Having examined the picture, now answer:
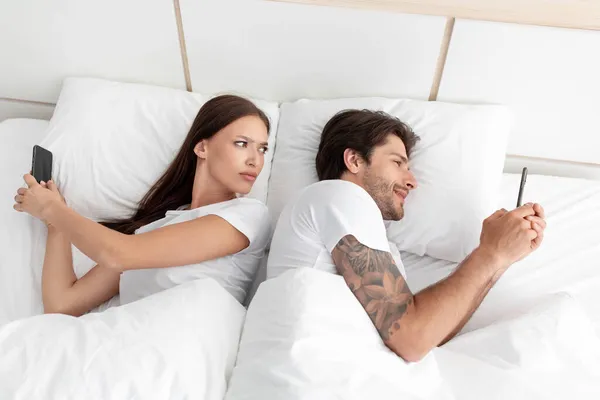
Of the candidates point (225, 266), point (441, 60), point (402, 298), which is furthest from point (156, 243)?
point (441, 60)

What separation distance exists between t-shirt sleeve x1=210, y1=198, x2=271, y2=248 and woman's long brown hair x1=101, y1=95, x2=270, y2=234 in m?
0.28

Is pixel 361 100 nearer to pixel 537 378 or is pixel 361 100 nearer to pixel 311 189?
pixel 311 189

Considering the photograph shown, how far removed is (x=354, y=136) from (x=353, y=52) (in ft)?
1.03

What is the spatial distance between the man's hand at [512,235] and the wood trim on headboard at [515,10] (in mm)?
560

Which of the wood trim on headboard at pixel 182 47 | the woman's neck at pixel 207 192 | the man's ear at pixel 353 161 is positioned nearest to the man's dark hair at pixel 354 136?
the man's ear at pixel 353 161

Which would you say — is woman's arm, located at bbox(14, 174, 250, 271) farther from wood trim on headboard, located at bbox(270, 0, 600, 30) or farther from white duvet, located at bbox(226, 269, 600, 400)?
wood trim on headboard, located at bbox(270, 0, 600, 30)

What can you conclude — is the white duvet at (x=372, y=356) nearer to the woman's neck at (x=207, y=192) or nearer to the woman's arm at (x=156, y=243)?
the woman's arm at (x=156, y=243)

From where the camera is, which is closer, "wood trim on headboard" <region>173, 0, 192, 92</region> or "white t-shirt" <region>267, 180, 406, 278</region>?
"white t-shirt" <region>267, 180, 406, 278</region>

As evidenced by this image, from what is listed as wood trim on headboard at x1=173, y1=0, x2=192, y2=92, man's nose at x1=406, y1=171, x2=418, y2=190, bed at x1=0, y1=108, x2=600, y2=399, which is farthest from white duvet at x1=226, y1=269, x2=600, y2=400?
wood trim on headboard at x1=173, y1=0, x2=192, y2=92

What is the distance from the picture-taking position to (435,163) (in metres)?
1.57

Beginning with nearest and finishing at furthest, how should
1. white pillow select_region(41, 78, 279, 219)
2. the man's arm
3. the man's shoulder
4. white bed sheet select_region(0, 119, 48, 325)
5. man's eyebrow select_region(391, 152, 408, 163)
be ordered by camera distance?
the man's arm, the man's shoulder, white bed sheet select_region(0, 119, 48, 325), man's eyebrow select_region(391, 152, 408, 163), white pillow select_region(41, 78, 279, 219)

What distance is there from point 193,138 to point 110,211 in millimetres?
329

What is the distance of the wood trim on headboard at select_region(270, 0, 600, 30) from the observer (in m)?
1.50

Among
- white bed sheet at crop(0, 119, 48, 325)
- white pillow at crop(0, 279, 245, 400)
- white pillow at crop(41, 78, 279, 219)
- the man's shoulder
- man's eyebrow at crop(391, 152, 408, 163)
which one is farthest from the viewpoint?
white pillow at crop(41, 78, 279, 219)
